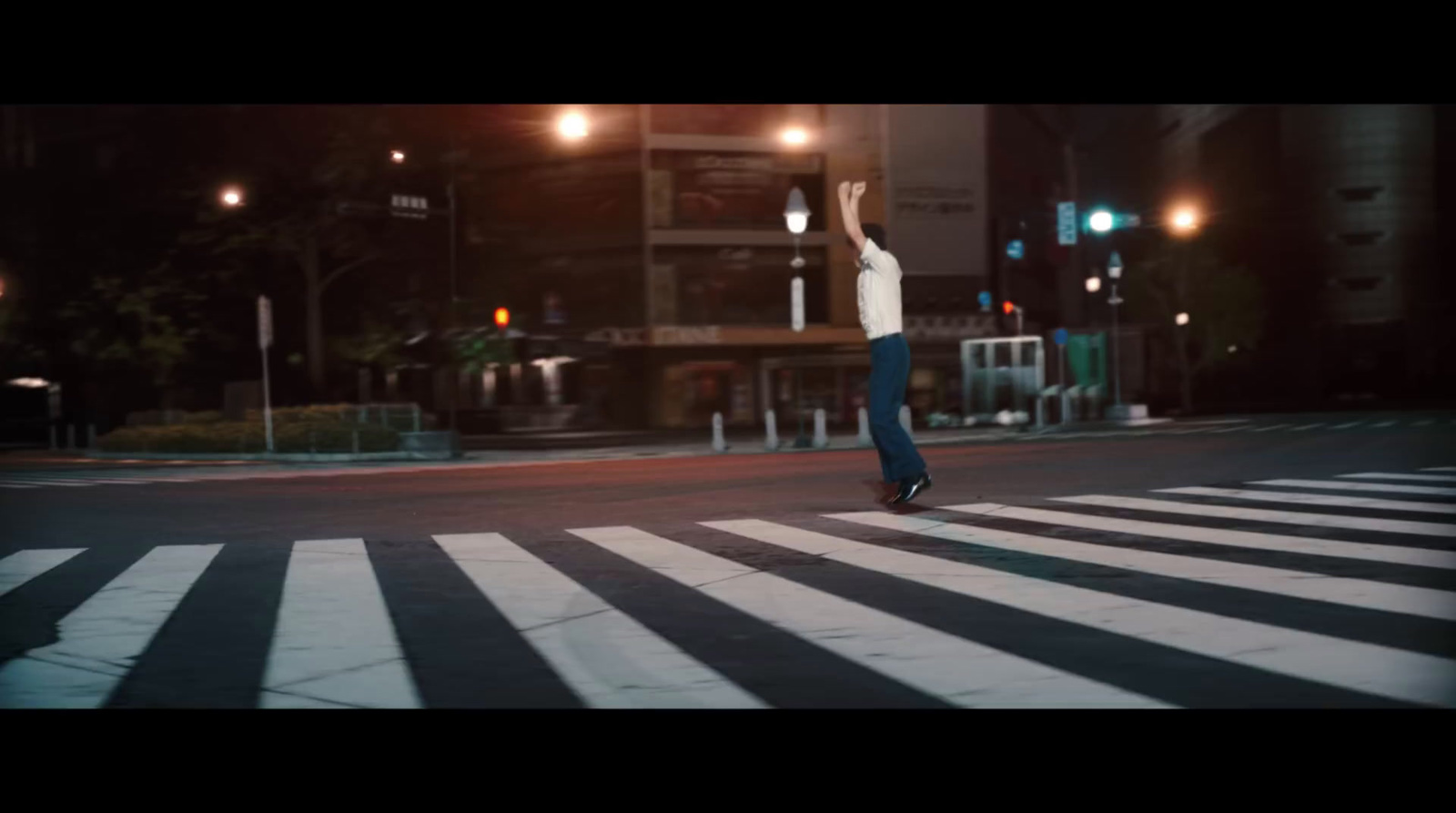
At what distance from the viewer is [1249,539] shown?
297 inches

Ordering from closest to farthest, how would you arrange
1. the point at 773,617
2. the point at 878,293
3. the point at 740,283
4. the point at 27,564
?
the point at 773,617
the point at 27,564
the point at 878,293
the point at 740,283

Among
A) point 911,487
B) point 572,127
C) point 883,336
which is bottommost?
point 911,487

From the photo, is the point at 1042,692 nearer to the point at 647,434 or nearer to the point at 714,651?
the point at 714,651

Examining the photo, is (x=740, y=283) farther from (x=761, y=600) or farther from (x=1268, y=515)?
(x=761, y=600)

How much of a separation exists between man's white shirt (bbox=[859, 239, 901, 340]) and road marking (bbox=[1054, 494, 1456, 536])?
2.27 metres

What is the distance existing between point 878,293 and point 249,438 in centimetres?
2019

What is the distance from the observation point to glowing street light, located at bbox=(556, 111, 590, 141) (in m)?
35.9

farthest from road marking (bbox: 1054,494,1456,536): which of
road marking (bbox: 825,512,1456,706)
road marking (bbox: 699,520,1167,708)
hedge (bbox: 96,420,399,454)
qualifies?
hedge (bbox: 96,420,399,454)

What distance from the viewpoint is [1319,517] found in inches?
338

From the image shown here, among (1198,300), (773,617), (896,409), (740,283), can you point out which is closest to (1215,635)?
(773,617)

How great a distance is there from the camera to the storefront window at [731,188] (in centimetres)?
4119

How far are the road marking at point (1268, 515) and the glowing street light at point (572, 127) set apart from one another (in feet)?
89.4
